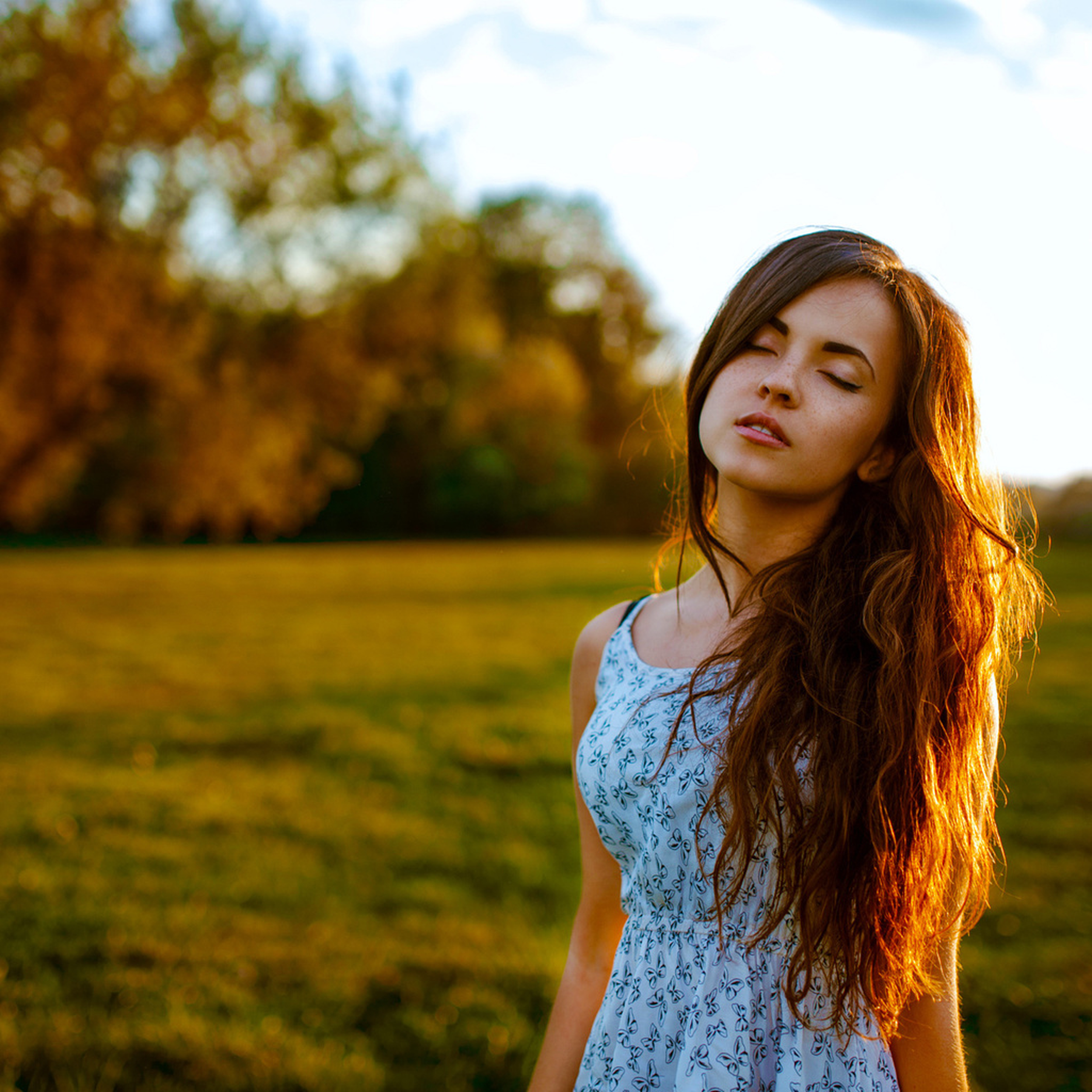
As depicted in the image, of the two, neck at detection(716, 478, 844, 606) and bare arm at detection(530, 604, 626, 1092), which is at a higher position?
neck at detection(716, 478, 844, 606)

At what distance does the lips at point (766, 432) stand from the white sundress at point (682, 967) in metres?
0.45

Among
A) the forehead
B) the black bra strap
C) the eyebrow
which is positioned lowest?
the black bra strap

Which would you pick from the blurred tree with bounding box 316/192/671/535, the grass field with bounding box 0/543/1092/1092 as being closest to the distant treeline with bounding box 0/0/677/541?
the blurred tree with bounding box 316/192/671/535

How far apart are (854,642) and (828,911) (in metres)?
0.44

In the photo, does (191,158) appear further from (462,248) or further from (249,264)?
(462,248)

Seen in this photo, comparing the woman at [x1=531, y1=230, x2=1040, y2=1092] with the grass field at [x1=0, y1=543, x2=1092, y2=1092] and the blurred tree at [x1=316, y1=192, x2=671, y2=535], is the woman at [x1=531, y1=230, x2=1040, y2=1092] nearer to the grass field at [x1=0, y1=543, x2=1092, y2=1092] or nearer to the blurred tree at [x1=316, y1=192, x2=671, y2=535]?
the grass field at [x1=0, y1=543, x2=1092, y2=1092]

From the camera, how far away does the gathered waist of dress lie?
1.58 m

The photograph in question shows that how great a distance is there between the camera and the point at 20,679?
9.71 metres

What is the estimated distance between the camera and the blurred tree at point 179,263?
25.9 feet

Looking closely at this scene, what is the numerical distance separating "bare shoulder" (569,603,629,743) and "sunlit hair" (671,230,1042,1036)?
319mm

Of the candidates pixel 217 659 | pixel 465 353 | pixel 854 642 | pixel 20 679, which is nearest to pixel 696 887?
pixel 854 642

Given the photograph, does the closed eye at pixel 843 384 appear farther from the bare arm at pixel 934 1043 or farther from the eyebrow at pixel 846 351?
the bare arm at pixel 934 1043

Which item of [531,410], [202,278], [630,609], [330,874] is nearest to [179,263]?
[202,278]

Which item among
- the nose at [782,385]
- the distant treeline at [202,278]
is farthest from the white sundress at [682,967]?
the distant treeline at [202,278]
